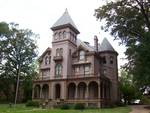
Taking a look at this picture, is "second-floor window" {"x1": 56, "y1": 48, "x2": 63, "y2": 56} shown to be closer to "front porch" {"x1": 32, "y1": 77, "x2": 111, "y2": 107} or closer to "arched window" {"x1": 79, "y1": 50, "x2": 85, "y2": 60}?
"arched window" {"x1": 79, "y1": 50, "x2": 85, "y2": 60}

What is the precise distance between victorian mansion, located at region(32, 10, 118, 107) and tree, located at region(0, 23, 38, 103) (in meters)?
7.36

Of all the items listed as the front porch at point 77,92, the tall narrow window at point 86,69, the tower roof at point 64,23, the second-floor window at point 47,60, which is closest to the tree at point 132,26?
the front porch at point 77,92

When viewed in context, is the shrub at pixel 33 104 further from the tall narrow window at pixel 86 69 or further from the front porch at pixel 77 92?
the tall narrow window at pixel 86 69

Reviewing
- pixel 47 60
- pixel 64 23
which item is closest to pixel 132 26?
pixel 64 23

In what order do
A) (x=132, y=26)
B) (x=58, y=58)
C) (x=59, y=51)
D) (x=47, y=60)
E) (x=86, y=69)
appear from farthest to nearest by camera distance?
1. (x=47, y=60)
2. (x=59, y=51)
3. (x=58, y=58)
4. (x=86, y=69)
5. (x=132, y=26)

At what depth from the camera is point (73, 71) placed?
4781cm

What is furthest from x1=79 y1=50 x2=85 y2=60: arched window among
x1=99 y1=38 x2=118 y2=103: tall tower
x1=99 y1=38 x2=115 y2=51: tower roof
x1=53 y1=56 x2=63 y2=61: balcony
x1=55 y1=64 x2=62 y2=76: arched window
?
x1=99 y1=38 x2=115 y2=51: tower roof

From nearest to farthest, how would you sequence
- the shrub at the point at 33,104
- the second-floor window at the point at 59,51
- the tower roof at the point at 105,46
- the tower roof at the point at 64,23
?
the shrub at the point at 33,104, the second-floor window at the point at 59,51, the tower roof at the point at 64,23, the tower roof at the point at 105,46

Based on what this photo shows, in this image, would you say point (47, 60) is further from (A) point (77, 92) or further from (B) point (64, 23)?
(A) point (77, 92)

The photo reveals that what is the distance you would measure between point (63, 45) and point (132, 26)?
21173mm

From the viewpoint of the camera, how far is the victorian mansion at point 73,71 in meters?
44.2

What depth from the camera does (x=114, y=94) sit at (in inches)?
1971

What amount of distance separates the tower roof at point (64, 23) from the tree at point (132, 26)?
729 inches

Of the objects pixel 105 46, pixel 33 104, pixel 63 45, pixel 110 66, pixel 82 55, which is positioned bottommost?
pixel 33 104
